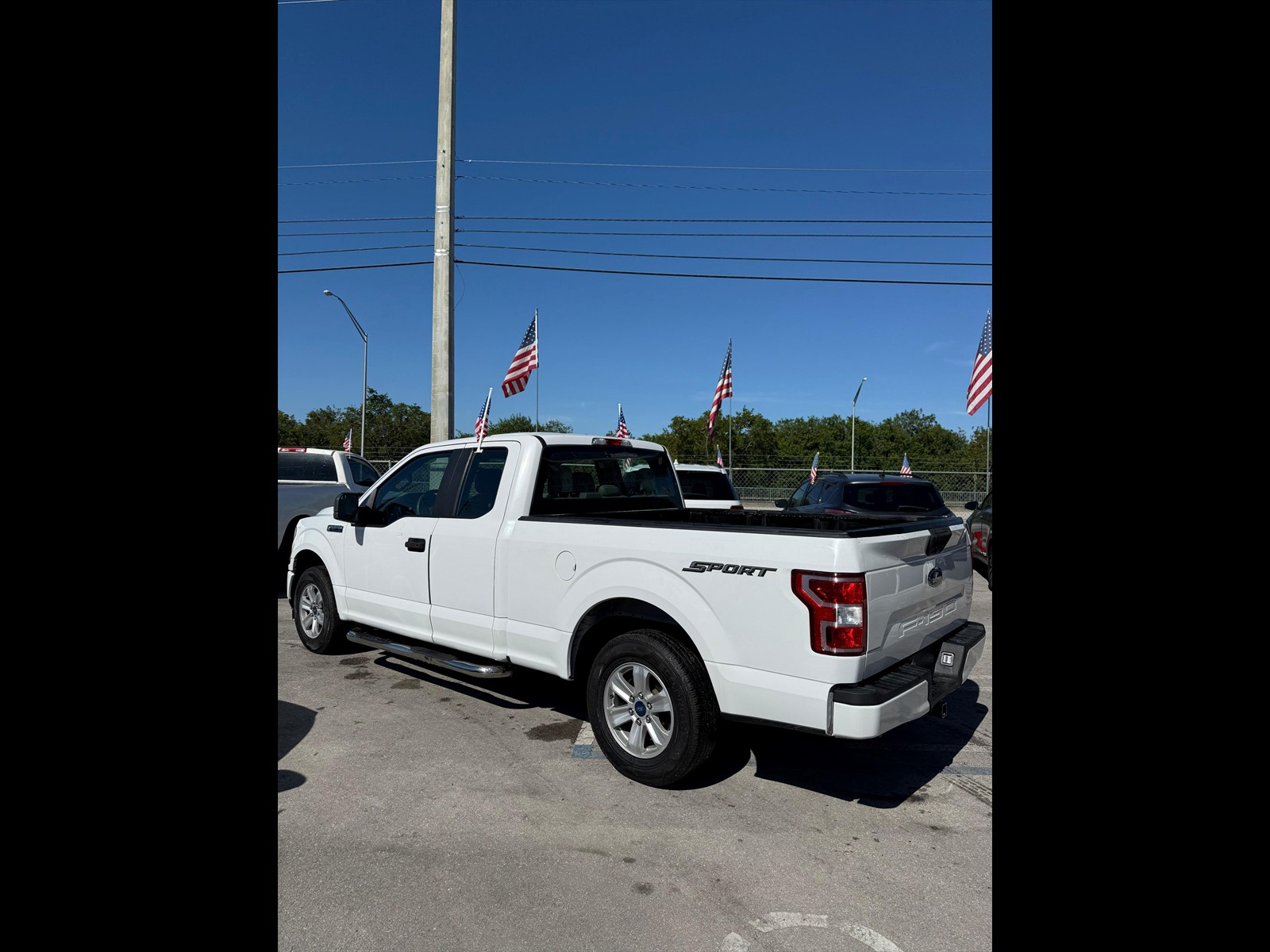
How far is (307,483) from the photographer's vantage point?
11250 mm

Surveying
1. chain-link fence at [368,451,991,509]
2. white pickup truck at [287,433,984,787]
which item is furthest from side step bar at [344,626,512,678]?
chain-link fence at [368,451,991,509]

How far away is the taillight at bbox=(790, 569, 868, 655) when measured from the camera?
12.1 feet

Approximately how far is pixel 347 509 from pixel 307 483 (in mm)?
5392

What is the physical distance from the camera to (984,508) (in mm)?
11828

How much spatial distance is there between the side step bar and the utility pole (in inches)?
342

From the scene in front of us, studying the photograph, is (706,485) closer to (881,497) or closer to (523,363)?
(881,497)

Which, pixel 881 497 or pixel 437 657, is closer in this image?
pixel 437 657

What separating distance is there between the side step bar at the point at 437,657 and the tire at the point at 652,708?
2.91 ft

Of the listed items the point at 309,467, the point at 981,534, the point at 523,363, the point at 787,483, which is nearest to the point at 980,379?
A: the point at 981,534

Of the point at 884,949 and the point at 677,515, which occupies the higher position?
the point at 677,515

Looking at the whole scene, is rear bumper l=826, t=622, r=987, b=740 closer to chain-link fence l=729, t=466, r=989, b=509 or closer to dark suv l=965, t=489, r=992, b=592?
dark suv l=965, t=489, r=992, b=592
